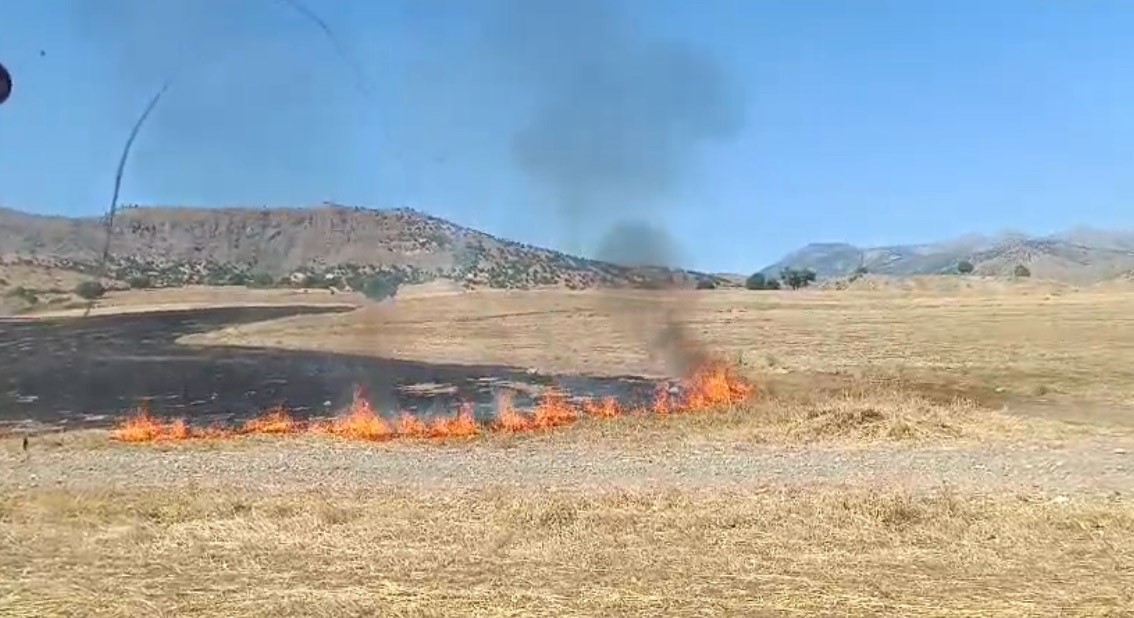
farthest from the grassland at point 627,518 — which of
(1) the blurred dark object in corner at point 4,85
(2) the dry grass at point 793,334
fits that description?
(2) the dry grass at point 793,334

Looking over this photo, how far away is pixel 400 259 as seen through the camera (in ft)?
386

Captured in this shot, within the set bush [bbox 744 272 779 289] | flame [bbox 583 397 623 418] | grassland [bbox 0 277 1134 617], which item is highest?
bush [bbox 744 272 779 289]

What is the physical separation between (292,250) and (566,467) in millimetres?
153945

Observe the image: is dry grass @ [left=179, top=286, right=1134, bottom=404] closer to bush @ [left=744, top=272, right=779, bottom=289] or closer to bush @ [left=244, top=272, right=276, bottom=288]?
bush @ [left=744, top=272, right=779, bottom=289]

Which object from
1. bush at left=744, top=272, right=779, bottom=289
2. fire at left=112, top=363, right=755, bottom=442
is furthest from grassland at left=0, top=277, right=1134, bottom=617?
bush at left=744, top=272, right=779, bottom=289

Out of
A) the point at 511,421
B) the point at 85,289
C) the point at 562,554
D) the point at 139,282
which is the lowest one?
the point at 511,421

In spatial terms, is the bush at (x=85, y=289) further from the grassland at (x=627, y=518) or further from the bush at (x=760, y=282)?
the grassland at (x=627, y=518)

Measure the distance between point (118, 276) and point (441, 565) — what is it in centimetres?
12362

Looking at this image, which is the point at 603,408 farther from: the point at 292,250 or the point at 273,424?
the point at 292,250

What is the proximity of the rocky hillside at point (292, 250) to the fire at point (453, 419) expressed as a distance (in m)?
9.37

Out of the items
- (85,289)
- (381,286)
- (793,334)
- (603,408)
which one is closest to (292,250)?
(85,289)

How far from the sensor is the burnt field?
35906mm

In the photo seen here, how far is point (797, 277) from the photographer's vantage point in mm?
127000

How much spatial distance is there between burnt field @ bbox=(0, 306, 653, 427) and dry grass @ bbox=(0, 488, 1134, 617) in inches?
719
